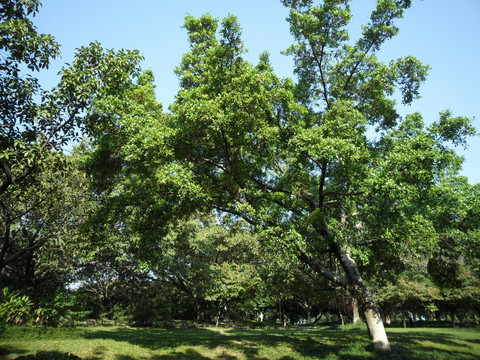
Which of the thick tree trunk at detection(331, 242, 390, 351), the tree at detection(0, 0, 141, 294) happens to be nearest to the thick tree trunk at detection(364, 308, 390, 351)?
the thick tree trunk at detection(331, 242, 390, 351)

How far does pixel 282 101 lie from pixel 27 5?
9.34 m

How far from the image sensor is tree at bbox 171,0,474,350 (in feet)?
36.1

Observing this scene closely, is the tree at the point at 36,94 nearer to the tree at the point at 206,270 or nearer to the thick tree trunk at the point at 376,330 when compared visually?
the thick tree trunk at the point at 376,330

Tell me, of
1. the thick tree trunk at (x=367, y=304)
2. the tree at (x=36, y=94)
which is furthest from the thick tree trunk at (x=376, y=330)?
the tree at (x=36, y=94)

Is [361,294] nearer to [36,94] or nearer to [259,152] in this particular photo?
[259,152]

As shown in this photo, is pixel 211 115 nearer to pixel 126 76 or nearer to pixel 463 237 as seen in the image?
pixel 126 76

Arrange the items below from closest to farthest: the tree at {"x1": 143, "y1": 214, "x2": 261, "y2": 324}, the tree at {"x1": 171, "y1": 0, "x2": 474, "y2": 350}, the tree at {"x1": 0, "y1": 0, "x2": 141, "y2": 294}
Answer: the tree at {"x1": 0, "y1": 0, "x2": 141, "y2": 294} → the tree at {"x1": 171, "y1": 0, "x2": 474, "y2": 350} → the tree at {"x1": 143, "y1": 214, "x2": 261, "y2": 324}

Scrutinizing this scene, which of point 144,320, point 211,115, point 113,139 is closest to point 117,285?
point 144,320

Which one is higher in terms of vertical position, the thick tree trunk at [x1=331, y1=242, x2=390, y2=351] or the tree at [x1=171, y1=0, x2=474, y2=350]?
the tree at [x1=171, y1=0, x2=474, y2=350]

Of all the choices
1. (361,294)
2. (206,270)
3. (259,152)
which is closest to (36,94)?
(259,152)

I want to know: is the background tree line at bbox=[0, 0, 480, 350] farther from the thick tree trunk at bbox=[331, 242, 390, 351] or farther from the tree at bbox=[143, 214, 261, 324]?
the tree at bbox=[143, 214, 261, 324]

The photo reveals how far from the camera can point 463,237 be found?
530 inches

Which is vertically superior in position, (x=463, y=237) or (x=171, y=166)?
(x=171, y=166)

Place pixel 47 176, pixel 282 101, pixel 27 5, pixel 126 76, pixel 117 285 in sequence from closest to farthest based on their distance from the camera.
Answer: pixel 27 5, pixel 126 76, pixel 282 101, pixel 47 176, pixel 117 285
